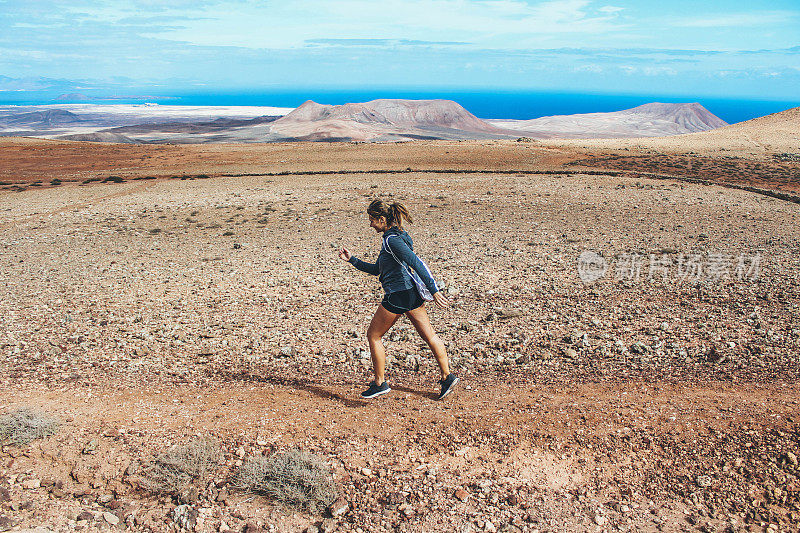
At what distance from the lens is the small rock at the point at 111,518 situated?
3.93 m

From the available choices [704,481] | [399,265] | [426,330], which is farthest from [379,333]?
[704,481]

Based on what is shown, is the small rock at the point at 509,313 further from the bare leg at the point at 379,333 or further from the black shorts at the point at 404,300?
the black shorts at the point at 404,300

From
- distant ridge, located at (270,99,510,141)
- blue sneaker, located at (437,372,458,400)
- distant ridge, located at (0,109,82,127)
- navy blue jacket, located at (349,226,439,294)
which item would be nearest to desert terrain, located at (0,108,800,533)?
blue sneaker, located at (437,372,458,400)

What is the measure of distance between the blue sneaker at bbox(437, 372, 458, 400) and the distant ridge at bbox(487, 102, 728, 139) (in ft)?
450

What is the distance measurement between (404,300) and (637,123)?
172208 millimetres

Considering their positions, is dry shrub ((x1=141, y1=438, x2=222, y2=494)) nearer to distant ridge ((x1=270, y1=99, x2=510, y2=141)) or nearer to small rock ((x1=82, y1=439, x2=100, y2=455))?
small rock ((x1=82, y1=439, x2=100, y2=455))

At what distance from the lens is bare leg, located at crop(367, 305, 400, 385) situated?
5430 mm

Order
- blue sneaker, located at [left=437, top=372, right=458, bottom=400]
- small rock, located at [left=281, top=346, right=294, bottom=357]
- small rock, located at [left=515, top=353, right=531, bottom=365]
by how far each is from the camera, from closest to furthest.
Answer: blue sneaker, located at [left=437, top=372, right=458, bottom=400], small rock, located at [left=515, top=353, right=531, bottom=365], small rock, located at [left=281, top=346, right=294, bottom=357]

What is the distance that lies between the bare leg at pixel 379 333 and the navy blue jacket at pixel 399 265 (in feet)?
0.88

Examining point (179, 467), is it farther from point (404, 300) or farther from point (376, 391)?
point (404, 300)

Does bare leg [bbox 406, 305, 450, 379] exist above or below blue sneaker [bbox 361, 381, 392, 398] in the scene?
above

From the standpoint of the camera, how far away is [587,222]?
15297 mm

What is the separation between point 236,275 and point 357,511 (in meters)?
7.28

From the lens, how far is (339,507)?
418cm
